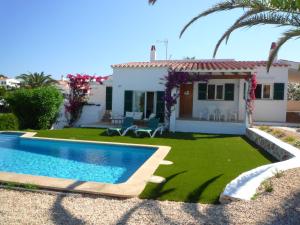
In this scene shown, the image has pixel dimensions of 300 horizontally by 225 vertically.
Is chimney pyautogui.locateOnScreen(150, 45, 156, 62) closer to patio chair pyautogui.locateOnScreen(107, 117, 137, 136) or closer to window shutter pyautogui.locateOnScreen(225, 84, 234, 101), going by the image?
window shutter pyautogui.locateOnScreen(225, 84, 234, 101)

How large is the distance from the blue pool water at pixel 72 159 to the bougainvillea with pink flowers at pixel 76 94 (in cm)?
700

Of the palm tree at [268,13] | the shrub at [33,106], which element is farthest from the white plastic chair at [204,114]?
the palm tree at [268,13]

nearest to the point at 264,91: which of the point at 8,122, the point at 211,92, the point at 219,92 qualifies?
the point at 219,92

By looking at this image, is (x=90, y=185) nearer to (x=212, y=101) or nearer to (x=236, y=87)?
(x=212, y=101)

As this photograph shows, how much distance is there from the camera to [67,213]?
6.95m

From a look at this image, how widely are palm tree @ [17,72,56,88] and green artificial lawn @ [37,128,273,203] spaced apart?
80.4 feet

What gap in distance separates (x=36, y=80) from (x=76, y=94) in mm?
19687

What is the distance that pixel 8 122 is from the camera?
72.5 ft

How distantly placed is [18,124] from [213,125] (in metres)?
13.2

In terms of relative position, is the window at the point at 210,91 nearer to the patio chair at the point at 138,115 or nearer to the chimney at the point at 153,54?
the patio chair at the point at 138,115

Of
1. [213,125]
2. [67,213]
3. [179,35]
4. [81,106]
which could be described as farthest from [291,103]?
[67,213]

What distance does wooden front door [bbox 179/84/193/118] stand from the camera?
2638cm

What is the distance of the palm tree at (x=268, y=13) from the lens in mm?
8312

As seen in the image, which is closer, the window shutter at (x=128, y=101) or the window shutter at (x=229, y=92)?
the window shutter at (x=229, y=92)
